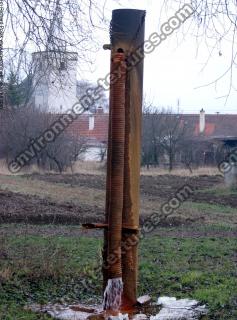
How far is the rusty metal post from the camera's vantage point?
581 cm

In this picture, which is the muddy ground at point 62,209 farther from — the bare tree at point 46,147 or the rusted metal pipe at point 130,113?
the bare tree at point 46,147

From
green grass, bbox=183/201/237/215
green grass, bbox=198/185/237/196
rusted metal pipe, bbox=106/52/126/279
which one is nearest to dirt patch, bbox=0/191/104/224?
green grass, bbox=183/201/237/215

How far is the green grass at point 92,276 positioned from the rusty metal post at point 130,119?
0.88m

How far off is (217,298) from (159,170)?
40921 millimetres

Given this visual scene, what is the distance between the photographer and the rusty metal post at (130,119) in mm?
5812

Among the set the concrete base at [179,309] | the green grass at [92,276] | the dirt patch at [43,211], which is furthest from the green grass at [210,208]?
the concrete base at [179,309]

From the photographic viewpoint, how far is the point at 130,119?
584 cm

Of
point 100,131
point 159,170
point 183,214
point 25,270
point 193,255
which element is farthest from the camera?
point 100,131

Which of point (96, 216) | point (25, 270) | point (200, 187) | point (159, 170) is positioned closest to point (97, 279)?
point (25, 270)

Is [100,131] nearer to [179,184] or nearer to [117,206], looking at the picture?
[179,184]

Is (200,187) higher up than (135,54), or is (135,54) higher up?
(135,54)

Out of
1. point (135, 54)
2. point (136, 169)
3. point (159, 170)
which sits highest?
point (135, 54)

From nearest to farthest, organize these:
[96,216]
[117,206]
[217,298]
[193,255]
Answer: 1. [117,206]
2. [217,298]
3. [193,255]
4. [96,216]

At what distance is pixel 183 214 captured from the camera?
18.5m
